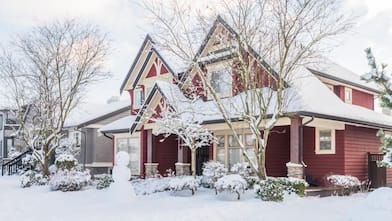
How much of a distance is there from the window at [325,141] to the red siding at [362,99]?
4355 mm

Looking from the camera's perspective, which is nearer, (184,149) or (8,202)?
(8,202)

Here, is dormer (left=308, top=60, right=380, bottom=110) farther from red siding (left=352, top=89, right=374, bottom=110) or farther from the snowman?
the snowman

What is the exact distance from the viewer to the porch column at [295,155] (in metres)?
14.9

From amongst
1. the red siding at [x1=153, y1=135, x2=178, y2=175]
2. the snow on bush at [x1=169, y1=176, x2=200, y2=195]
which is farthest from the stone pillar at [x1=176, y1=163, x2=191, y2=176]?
the snow on bush at [x1=169, y1=176, x2=200, y2=195]

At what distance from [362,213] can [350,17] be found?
8.18m

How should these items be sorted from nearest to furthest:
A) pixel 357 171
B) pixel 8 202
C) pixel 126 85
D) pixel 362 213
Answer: pixel 362 213, pixel 8 202, pixel 357 171, pixel 126 85

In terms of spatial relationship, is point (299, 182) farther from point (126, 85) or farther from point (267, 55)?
point (126, 85)

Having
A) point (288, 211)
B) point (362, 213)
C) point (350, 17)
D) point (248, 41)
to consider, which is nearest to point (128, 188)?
point (288, 211)

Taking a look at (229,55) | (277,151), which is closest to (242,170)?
(277,151)

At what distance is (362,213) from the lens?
8.61 metres

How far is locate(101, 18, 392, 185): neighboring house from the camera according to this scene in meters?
16.0

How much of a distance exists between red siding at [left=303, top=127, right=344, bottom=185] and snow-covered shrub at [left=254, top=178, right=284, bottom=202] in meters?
5.14

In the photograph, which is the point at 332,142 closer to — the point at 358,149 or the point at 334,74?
the point at 358,149

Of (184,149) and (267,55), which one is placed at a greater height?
(267,55)
